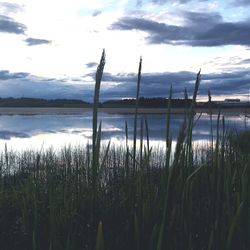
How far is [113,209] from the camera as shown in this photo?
4066 millimetres

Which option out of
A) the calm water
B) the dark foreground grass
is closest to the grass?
the dark foreground grass

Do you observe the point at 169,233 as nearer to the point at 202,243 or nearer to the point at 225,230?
the point at 225,230

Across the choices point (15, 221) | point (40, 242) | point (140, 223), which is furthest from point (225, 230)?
point (15, 221)

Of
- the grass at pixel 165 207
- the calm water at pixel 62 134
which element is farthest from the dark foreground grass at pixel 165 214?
the calm water at pixel 62 134

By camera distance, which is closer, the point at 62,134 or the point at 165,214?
the point at 165,214

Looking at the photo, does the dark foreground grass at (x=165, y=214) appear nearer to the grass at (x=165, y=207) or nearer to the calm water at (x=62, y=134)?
the grass at (x=165, y=207)

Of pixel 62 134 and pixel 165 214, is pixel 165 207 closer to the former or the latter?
pixel 165 214

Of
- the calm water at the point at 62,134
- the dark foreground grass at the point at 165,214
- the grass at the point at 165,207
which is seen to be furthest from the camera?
the calm water at the point at 62,134

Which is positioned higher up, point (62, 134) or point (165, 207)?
point (165, 207)

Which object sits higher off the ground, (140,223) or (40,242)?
(140,223)

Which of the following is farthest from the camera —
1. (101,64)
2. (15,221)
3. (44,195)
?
(44,195)

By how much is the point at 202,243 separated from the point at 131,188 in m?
0.60

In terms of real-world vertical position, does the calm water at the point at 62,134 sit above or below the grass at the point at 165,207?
below

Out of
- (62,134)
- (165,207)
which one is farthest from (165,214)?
(62,134)
